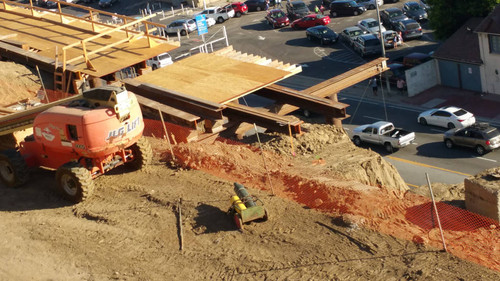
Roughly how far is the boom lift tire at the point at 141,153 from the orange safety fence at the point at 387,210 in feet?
3.91

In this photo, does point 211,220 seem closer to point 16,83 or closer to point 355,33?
point 16,83

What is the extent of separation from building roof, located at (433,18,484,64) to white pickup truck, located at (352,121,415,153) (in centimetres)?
1063

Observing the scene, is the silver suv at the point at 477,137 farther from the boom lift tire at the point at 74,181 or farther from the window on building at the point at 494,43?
the boom lift tire at the point at 74,181

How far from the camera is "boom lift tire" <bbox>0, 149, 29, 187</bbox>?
60.0 ft

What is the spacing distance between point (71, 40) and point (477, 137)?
2085 cm

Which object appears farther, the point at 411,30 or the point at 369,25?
the point at 369,25

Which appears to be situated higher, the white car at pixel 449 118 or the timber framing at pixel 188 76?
the timber framing at pixel 188 76

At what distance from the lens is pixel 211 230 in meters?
15.8

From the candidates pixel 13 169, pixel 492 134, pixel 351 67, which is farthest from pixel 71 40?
pixel 351 67

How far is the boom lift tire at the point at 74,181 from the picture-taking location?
55.9 ft

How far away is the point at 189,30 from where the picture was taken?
64.1 m

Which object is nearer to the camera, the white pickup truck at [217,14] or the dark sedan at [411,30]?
the dark sedan at [411,30]

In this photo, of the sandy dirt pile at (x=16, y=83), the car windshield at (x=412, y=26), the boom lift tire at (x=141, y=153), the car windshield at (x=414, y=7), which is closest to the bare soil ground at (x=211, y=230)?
the boom lift tire at (x=141, y=153)

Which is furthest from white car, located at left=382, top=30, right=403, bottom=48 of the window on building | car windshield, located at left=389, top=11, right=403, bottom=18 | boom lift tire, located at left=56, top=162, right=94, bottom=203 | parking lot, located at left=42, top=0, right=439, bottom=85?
boom lift tire, located at left=56, top=162, right=94, bottom=203
